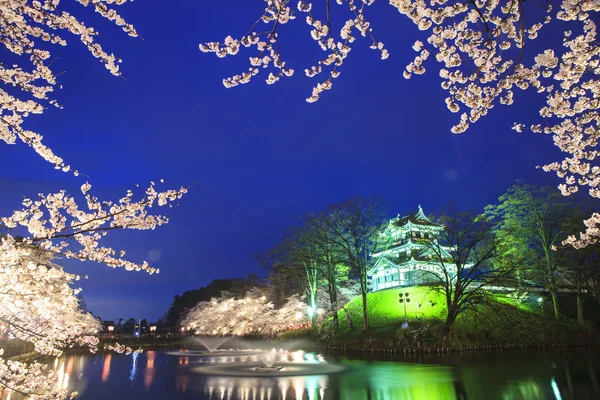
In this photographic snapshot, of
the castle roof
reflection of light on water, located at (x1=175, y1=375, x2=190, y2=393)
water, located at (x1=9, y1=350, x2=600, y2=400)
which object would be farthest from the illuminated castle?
reflection of light on water, located at (x1=175, y1=375, x2=190, y2=393)

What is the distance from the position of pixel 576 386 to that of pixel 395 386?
598 cm

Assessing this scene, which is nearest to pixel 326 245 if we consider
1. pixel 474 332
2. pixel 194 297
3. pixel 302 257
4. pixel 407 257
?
pixel 302 257

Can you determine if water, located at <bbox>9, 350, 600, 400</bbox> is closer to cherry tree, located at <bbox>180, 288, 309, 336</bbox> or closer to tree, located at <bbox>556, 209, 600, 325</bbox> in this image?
tree, located at <bbox>556, 209, 600, 325</bbox>

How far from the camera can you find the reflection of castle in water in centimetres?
1213

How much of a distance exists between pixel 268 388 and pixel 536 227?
3430cm

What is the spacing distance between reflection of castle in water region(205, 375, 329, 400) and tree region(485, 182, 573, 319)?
27405 mm

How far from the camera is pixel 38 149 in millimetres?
6086

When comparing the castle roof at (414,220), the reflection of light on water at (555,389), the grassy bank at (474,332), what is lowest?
the reflection of light on water at (555,389)

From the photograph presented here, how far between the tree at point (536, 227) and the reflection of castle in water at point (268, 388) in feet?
89.9

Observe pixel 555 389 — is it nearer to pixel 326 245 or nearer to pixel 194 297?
pixel 326 245

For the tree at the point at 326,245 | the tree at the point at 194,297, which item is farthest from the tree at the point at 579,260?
the tree at the point at 194,297

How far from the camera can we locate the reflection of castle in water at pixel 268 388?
12.1m

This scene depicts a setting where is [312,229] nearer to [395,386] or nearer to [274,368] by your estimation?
[274,368]

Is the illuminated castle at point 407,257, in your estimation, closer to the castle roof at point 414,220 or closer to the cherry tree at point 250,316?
the castle roof at point 414,220
